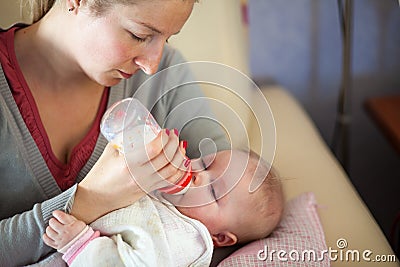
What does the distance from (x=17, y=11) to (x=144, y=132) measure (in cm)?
36

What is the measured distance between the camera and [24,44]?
907 millimetres

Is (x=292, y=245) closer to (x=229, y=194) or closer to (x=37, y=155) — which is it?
(x=229, y=194)

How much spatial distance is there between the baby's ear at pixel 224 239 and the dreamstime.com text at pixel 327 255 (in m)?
0.04

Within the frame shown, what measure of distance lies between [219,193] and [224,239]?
3.0 inches

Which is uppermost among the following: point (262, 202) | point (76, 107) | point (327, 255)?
point (76, 107)

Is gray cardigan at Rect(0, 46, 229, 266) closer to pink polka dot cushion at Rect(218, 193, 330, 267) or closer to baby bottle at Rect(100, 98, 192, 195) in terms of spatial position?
baby bottle at Rect(100, 98, 192, 195)

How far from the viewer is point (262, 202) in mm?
848

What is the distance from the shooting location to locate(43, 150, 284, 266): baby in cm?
79

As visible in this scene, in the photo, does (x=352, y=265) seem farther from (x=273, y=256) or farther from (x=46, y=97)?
(x=46, y=97)

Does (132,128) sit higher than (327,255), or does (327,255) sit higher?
(132,128)

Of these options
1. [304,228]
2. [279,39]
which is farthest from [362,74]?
[304,228]

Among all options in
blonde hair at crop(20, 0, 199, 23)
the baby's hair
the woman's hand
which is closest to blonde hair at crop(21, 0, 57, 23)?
blonde hair at crop(20, 0, 199, 23)

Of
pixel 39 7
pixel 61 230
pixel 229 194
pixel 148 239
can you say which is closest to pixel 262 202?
pixel 229 194

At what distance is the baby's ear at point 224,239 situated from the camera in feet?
2.83
